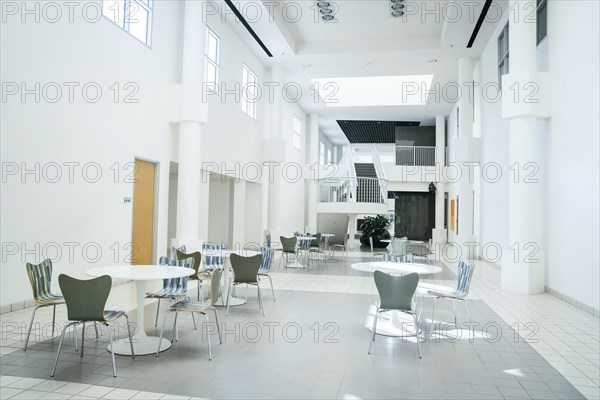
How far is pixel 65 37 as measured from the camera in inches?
245

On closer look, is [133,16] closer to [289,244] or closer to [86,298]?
[289,244]

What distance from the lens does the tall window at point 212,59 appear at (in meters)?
10.7

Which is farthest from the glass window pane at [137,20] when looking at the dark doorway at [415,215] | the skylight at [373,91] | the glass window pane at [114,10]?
the dark doorway at [415,215]

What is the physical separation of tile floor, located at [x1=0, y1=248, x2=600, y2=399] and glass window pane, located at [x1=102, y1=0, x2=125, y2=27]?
459 centimetres

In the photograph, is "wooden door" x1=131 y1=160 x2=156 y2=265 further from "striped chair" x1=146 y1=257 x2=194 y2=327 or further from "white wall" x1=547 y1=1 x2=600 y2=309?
"white wall" x1=547 y1=1 x2=600 y2=309

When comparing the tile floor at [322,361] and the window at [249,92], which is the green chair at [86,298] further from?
the window at [249,92]

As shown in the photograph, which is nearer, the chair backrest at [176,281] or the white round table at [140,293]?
the white round table at [140,293]

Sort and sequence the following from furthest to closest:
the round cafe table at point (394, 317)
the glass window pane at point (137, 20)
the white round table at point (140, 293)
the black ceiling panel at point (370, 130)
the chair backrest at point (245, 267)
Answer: the black ceiling panel at point (370, 130)
the glass window pane at point (137, 20)
the chair backrest at point (245, 267)
the round cafe table at point (394, 317)
the white round table at point (140, 293)

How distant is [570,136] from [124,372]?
23.0 feet

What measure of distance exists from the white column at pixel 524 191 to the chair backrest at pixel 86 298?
6.81 metres

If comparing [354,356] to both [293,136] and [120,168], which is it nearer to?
[120,168]

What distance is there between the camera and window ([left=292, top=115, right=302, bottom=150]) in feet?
61.4

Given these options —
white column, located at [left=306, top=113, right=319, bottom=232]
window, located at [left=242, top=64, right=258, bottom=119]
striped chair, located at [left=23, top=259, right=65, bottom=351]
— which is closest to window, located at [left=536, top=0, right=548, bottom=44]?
window, located at [left=242, top=64, right=258, bottom=119]

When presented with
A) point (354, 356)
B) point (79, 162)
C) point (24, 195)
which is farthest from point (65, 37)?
point (354, 356)
